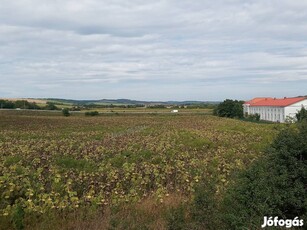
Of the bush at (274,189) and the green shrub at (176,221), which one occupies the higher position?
the bush at (274,189)

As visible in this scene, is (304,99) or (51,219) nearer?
(51,219)

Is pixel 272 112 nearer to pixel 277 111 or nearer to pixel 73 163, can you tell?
pixel 277 111

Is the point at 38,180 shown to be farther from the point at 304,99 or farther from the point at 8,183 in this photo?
the point at 304,99

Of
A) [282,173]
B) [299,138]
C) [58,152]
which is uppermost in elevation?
[299,138]

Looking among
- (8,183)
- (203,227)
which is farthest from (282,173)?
(8,183)

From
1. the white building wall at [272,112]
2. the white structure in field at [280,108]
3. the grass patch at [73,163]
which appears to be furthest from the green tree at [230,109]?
the grass patch at [73,163]

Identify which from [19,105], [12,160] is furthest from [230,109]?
[12,160]

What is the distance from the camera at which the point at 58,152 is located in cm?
1706

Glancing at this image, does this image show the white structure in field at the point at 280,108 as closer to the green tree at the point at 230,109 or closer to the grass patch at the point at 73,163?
the green tree at the point at 230,109

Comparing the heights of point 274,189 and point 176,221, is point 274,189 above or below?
above

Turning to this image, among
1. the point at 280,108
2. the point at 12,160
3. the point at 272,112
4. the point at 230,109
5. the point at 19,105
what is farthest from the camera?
the point at 19,105

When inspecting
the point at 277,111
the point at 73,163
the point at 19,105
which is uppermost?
the point at 19,105

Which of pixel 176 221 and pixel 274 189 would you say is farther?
pixel 274 189

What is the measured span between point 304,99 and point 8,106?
97636mm
